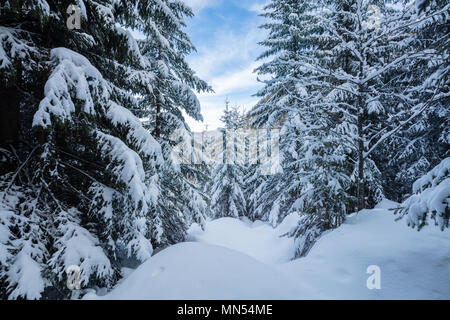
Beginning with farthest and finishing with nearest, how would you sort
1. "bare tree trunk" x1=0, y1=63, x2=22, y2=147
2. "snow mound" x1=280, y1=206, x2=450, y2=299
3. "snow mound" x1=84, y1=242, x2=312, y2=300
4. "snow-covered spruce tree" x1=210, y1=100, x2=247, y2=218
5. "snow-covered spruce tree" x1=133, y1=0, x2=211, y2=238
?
"snow-covered spruce tree" x1=210, y1=100, x2=247, y2=218 < "snow-covered spruce tree" x1=133, y1=0, x2=211, y2=238 < "bare tree trunk" x1=0, y1=63, x2=22, y2=147 < "snow mound" x1=280, y1=206, x2=450, y2=299 < "snow mound" x1=84, y1=242, x2=312, y2=300

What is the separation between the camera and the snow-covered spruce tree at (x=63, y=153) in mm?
3271

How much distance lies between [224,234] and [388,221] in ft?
35.7

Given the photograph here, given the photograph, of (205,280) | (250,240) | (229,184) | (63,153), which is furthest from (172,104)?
(229,184)

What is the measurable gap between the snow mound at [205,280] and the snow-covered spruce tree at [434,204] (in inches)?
66.1

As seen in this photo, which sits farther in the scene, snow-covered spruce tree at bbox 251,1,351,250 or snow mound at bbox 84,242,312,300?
snow-covered spruce tree at bbox 251,1,351,250

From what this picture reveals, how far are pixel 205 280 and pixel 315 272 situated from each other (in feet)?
5.96

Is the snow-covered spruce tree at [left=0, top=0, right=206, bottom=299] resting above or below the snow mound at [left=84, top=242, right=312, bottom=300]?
above

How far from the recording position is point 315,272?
3332 mm

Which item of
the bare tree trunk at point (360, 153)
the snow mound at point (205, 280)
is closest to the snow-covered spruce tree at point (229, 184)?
the bare tree trunk at point (360, 153)

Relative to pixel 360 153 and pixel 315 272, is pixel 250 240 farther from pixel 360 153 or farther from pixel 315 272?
pixel 315 272

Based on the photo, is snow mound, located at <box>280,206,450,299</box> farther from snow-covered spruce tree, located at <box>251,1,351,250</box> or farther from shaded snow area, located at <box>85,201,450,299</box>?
snow-covered spruce tree, located at <box>251,1,351,250</box>

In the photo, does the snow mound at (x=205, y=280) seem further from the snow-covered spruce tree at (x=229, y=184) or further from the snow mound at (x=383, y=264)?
the snow-covered spruce tree at (x=229, y=184)

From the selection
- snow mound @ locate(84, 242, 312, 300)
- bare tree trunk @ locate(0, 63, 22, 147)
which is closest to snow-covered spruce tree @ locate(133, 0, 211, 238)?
bare tree trunk @ locate(0, 63, 22, 147)

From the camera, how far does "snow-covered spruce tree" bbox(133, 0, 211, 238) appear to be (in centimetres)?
848
